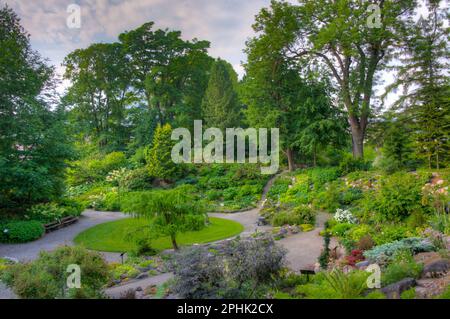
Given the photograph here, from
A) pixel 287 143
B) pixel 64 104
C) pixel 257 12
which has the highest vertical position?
pixel 257 12

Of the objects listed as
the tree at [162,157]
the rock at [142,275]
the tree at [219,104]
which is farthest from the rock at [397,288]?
the tree at [219,104]

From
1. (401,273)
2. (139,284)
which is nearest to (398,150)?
(401,273)

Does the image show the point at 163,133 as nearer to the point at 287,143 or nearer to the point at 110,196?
the point at 110,196

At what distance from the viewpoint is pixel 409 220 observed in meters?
10.6

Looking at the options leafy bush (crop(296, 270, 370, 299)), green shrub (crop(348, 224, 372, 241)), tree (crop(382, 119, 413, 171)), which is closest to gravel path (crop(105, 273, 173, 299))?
leafy bush (crop(296, 270, 370, 299))

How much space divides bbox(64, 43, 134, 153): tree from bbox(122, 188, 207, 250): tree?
22.9 metres

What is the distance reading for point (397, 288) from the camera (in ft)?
17.2

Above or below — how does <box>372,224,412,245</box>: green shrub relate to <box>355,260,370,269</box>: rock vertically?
above

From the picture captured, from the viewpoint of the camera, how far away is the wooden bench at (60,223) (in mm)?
14812

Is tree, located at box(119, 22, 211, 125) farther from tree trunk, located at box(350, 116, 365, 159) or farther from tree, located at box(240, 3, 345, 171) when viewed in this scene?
tree trunk, located at box(350, 116, 365, 159)

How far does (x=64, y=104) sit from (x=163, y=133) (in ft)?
26.8

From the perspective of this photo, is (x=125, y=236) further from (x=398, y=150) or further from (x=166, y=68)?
(x=166, y=68)

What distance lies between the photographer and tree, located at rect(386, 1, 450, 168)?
15.4 metres
